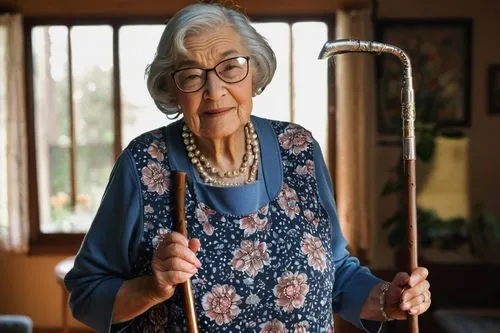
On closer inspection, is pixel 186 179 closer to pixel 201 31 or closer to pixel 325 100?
pixel 201 31

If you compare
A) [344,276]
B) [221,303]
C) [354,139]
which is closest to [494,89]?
[354,139]

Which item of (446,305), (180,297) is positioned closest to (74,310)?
(180,297)

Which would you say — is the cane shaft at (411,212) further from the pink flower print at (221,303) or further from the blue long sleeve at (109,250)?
the blue long sleeve at (109,250)

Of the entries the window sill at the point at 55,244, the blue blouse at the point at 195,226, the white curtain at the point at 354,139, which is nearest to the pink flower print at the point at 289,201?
the blue blouse at the point at 195,226

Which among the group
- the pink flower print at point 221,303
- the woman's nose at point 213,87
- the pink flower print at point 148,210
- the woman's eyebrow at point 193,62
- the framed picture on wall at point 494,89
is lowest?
the pink flower print at point 221,303

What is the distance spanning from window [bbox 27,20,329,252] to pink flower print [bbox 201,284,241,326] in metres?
3.53

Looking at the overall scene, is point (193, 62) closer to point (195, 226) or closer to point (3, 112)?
point (195, 226)

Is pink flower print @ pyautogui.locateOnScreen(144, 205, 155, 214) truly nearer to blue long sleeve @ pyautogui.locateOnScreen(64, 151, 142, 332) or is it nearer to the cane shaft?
blue long sleeve @ pyautogui.locateOnScreen(64, 151, 142, 332)

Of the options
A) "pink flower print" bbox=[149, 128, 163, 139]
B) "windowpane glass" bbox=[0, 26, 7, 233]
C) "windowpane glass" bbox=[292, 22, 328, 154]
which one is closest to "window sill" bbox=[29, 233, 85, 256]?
"windowpane glass" bbox=[0, 26, 7, 233]

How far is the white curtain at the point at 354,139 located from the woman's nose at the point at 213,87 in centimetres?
347

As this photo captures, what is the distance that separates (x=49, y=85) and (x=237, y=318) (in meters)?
3.93

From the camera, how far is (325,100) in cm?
467

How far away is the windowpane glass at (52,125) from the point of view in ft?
15.3

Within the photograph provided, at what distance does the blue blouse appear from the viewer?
1.10m
